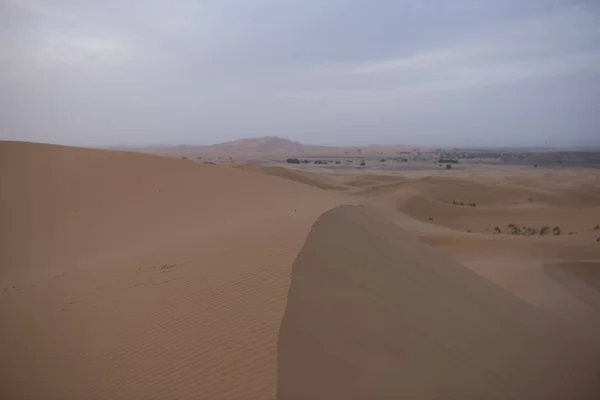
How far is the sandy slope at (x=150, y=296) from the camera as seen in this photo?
3.68 metres

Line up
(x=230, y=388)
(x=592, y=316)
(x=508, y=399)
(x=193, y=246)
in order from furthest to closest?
(x=592, y=316) < (x=193, y=246) < (x=508, y=399) < (x=230, y=388)

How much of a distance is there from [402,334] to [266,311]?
4.24ft

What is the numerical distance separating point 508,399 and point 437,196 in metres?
22.1

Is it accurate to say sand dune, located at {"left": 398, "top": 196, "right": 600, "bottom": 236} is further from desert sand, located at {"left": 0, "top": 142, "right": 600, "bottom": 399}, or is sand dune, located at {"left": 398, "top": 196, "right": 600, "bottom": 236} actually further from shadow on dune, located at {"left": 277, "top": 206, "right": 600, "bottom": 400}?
shadow on dune, located at {"left": 277, "top": 206, "right": 600, "bottom": 400}

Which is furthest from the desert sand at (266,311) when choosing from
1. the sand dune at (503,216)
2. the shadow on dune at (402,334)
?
the sand dune at (503,216)

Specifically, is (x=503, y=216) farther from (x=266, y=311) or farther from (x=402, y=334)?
(x=266, y=311)

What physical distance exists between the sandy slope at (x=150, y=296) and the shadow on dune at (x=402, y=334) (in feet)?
0.79

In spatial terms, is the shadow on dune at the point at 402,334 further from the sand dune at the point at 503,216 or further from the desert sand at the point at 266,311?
the sand dune at the point at 503,216

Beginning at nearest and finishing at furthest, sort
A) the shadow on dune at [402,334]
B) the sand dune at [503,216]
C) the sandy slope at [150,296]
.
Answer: the shadow on dune at [402,334] < the sandy slope at [150,296] < the sand dune at [503,216]

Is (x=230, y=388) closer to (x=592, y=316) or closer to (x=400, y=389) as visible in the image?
(x=400, y=389)

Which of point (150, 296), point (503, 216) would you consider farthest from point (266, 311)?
point (503, 216)

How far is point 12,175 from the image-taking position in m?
12.8

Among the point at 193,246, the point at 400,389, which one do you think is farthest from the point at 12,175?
the point at 400,389

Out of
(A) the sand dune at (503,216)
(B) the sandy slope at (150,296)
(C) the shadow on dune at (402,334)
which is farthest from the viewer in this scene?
(A) the sand dune at (503,216)
